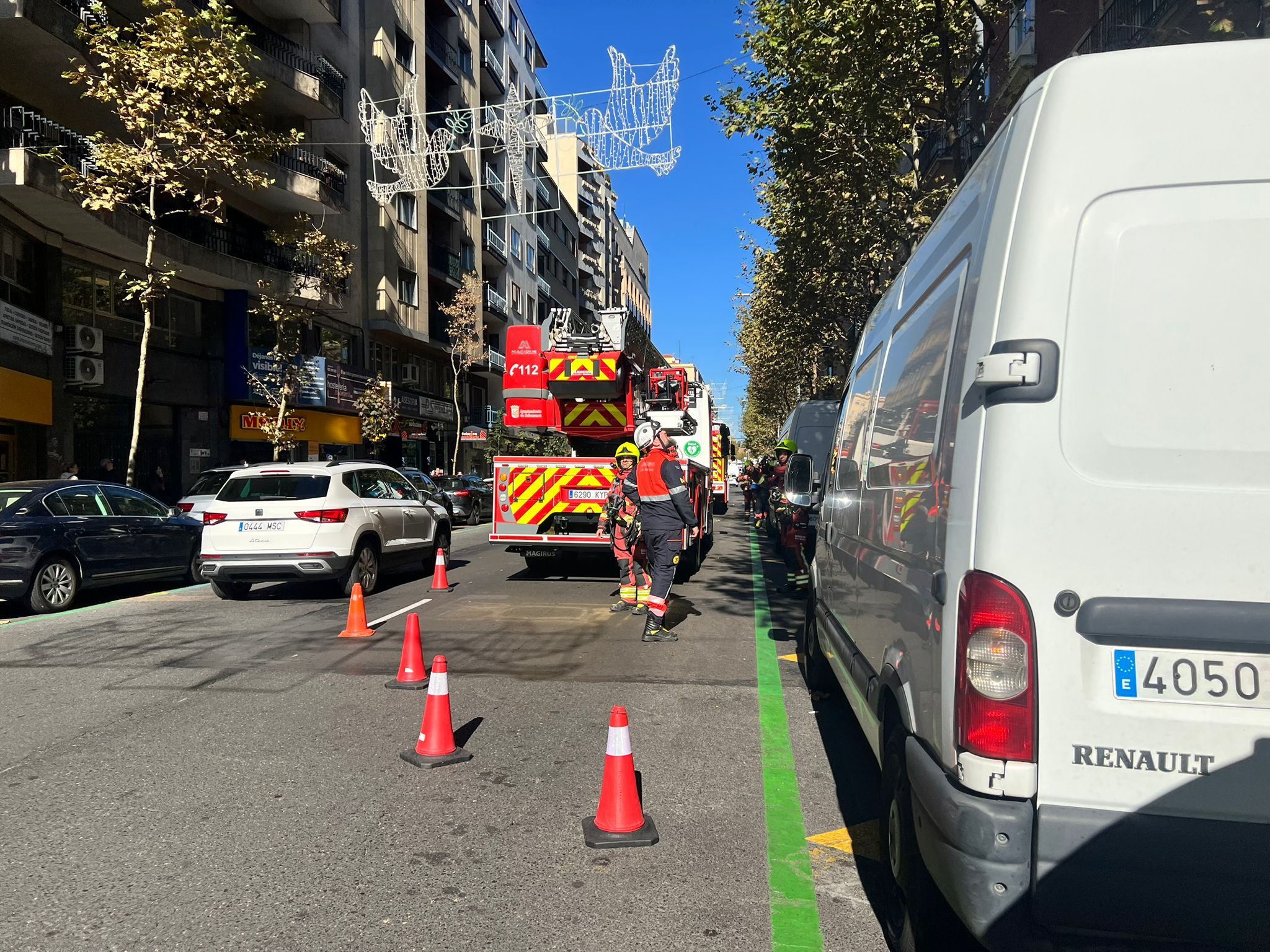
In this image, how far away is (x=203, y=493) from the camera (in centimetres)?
1485

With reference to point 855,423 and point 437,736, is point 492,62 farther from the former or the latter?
point 437,736

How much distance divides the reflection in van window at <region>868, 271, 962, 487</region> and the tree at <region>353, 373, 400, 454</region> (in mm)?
25515

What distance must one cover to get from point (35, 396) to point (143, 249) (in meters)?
4.18

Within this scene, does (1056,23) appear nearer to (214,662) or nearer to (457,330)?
(214,662)

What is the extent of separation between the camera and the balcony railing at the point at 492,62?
44.7 m

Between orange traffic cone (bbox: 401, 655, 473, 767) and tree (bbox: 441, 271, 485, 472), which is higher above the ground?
tree (bbox: 441, 271, 485, 472)

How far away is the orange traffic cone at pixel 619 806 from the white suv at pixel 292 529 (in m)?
7.33

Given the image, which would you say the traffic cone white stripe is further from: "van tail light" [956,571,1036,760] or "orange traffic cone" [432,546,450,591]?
"orange traffic cone" [432,546,450,591]

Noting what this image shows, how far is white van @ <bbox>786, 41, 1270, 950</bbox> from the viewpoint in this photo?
2.22 m

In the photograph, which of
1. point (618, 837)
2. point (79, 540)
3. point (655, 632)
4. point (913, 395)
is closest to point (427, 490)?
point (79, 540)

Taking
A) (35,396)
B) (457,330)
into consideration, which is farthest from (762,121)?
(457,330)

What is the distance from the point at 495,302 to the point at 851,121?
30.8 meters

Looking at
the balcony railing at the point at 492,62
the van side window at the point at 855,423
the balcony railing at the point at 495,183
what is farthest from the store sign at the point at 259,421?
the balcony railing at the point at 492,62

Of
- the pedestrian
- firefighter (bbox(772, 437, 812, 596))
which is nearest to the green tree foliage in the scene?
firefighter (bbox(772, 437, 812, 596))
